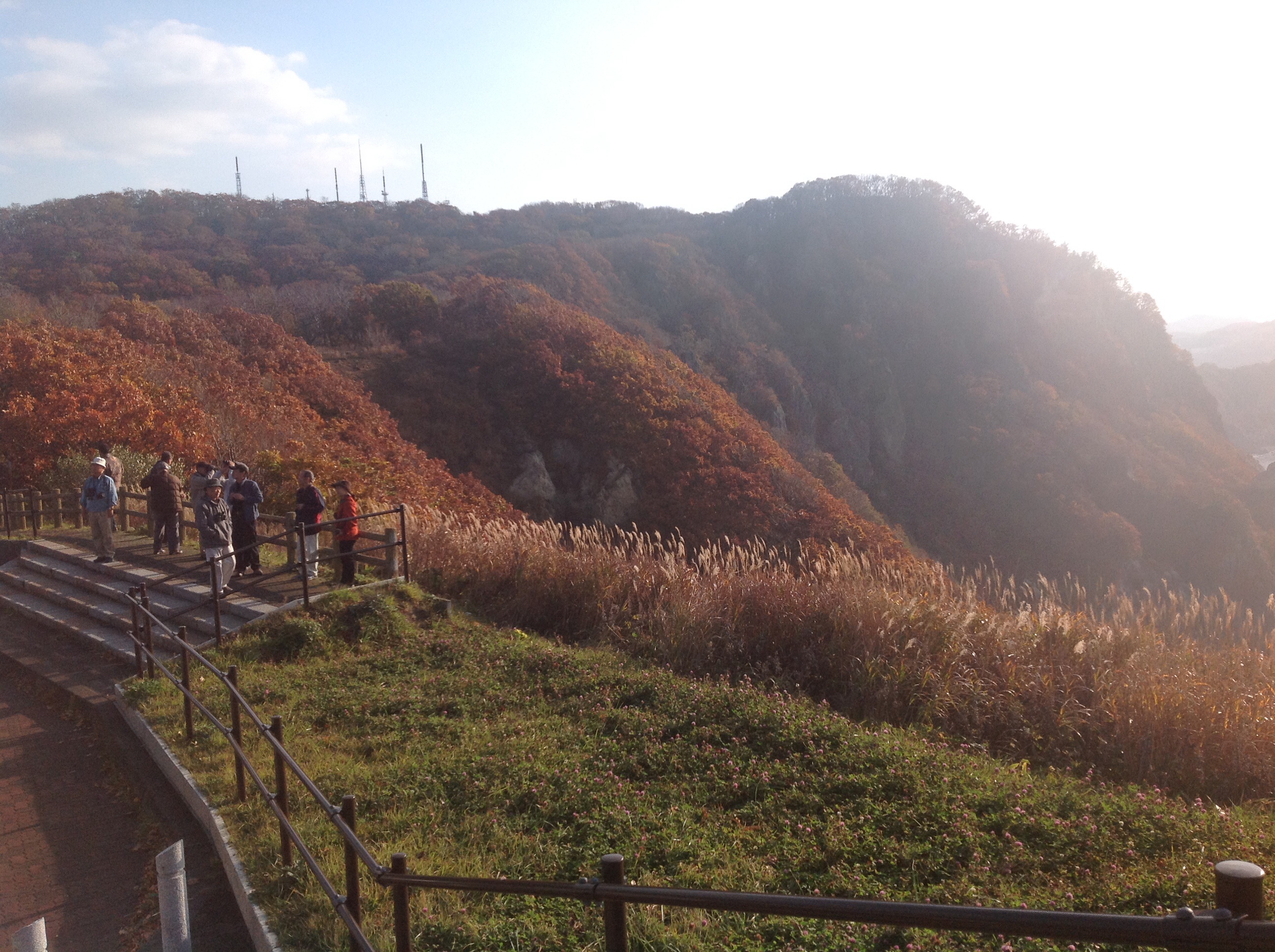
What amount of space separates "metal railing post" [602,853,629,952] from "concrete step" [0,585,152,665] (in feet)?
27.6

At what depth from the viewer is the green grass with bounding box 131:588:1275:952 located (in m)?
3.95

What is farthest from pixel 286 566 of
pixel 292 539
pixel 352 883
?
pixel 352 883

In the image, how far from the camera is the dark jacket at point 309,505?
10.1 m

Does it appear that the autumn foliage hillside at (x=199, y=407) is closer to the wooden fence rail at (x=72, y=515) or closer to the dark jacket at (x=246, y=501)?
the wooden fence rail at (x=72, y=515)

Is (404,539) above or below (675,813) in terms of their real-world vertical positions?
above

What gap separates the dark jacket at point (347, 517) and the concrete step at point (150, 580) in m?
1.25

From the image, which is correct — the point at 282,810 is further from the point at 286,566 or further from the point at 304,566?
the point at 286,566

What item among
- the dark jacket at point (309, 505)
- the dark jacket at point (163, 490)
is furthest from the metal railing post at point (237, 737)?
the dark jacket at point (163, 490)

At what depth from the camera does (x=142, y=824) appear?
19.0ft

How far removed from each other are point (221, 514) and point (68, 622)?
231 centimetres

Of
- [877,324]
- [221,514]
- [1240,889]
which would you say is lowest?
[221,514]

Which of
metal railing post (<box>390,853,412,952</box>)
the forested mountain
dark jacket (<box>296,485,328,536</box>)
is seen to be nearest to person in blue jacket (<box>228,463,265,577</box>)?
dark jacket (<box>296,485,328,536</box>)

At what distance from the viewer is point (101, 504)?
443 inches

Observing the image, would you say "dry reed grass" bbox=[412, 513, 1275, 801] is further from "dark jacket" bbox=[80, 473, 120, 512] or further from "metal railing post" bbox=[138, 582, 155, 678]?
"dark jacket" bbox=[80, 473, 120, 512]
